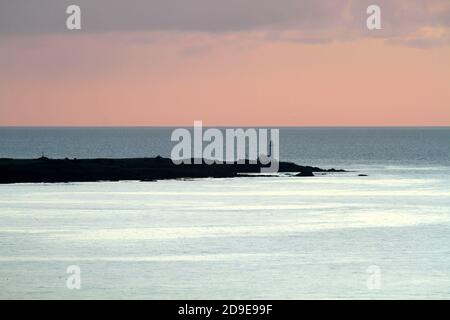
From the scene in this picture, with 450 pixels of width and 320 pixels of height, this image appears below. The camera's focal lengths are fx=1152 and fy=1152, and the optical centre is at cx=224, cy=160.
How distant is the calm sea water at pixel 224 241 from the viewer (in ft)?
131

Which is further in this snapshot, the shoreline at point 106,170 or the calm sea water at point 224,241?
the shoreline at point 106,170

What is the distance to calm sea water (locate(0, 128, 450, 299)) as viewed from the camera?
40062 mm

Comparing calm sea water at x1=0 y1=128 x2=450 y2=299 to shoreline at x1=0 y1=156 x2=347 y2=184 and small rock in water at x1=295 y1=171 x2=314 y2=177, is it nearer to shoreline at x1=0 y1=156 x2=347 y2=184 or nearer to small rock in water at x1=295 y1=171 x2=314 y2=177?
shoreline at x1=0 y1=156 x2=347 y2=184

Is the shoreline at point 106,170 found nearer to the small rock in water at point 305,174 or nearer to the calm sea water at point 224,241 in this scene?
the small rock in water at point 305,174

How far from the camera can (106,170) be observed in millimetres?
99188

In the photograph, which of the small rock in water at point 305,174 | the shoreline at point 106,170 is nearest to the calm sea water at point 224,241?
the shoreline at point 106,170

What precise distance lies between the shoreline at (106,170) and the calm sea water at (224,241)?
322cm

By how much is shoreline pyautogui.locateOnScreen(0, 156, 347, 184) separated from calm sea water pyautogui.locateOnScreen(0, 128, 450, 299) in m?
3.22

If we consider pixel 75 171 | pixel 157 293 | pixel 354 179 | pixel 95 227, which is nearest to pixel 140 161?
pixel 75 171

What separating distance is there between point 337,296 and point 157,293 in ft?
19.7

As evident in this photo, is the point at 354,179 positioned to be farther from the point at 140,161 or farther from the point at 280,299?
the point at 280,299

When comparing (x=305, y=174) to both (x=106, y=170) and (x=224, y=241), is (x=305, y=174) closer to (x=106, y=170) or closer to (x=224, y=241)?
(x=106, y=170)

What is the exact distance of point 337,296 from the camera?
3834 centimetres
